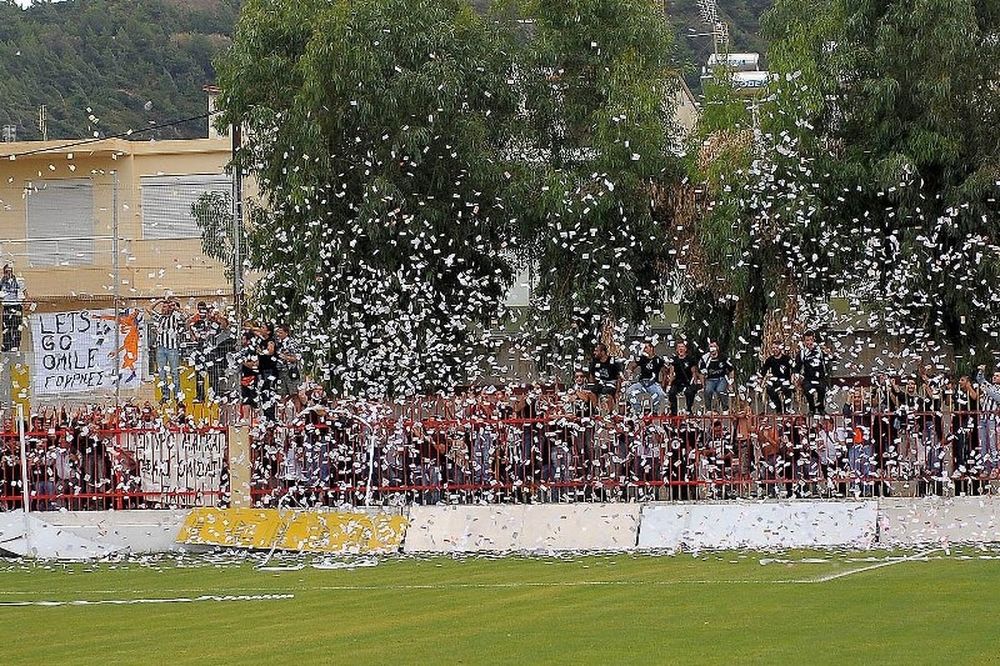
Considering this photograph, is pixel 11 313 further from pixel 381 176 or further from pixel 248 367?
pixel 248 367

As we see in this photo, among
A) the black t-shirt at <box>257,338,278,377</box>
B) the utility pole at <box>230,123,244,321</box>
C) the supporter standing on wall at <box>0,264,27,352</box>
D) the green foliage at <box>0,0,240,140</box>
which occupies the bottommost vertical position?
the black t-shirt at <box>257,338,278,377</box>

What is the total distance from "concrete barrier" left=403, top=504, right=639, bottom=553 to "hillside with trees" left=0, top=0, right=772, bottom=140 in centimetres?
3803

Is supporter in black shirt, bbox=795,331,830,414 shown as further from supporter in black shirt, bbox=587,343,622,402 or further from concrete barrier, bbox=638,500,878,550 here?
supporter in black shirt, bbox=587,343,622,402

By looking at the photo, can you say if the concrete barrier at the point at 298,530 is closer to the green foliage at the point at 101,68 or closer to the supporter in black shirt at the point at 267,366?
the supporter in black shirt at the point at 267,366

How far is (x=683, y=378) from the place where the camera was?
22562mm

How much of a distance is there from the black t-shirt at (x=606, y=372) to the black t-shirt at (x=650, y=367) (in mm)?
322

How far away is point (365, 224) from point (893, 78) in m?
7.83

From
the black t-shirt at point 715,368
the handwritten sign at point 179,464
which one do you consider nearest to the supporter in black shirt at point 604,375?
the black t-shirt at point 715,368

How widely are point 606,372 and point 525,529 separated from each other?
12.0ft

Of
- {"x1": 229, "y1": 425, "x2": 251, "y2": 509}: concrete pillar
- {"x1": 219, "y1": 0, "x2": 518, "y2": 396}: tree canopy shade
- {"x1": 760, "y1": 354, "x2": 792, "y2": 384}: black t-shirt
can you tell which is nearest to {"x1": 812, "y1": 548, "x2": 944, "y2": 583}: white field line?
{"x1": 760, "y1": 354, "x2": 792, "y2": 384}: black t-shirt

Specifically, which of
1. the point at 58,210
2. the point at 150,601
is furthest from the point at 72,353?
the point at 150,601

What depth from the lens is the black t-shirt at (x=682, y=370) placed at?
2253cm

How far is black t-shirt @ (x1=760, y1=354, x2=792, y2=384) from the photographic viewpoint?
2197cm

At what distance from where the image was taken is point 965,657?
9.35m
